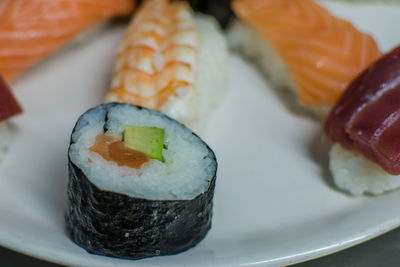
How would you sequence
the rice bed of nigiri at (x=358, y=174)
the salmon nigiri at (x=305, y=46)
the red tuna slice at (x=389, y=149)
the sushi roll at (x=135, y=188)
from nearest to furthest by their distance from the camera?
the sushi roll at (x=135, y=188)
the red tuna slice at (x=389, y=149)
the rice bed of nigiri at (x=358, y=174)
the salmon nigiri at (x=305, y=46)

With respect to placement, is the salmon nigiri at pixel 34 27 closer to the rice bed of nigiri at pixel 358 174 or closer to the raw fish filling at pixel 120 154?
the raw fish filling at pixel 120 154

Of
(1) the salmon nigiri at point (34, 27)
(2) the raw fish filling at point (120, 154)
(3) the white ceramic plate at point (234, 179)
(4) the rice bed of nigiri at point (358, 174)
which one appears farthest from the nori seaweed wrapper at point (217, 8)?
(2) the raw fish filling at point (120, 154)

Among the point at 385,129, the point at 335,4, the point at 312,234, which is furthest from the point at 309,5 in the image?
the point at 312,234

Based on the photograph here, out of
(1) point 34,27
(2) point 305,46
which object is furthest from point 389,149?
(1) point 34,27

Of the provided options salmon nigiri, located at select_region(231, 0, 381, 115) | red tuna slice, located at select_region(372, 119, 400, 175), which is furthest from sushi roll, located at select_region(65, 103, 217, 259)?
salmon nigiri, located at select_region(231, 0, 381, 115)

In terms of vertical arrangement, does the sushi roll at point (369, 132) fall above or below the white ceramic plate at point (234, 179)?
above

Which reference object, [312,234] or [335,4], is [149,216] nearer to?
[312,234]

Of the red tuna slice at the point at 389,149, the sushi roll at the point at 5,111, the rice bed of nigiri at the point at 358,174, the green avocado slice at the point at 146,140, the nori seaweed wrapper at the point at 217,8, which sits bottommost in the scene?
the sushi roll at the point at 5,111
